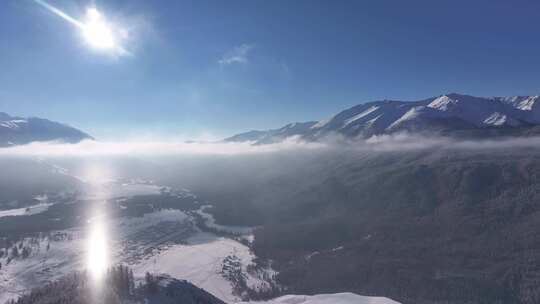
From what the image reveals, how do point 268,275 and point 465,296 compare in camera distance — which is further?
point 268,275

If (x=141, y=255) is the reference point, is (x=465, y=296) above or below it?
below

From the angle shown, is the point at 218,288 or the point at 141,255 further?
the point at 141,255

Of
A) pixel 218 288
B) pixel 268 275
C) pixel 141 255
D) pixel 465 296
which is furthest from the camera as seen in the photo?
pixel 141 255

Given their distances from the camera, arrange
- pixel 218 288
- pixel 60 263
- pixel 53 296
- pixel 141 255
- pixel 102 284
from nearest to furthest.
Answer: pixel 53 296
pixel 102 284
pixel 218 288
pixel 60 263
pixel 141 255

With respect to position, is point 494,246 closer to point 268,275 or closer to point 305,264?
point 305,264

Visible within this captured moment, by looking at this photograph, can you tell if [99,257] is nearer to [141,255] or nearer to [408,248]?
[141,255]

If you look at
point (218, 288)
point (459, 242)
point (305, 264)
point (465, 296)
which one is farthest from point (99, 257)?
point (459, 242)

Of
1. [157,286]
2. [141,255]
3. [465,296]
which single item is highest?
[157,286]

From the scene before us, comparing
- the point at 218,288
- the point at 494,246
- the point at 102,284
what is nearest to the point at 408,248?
the point at 494,246

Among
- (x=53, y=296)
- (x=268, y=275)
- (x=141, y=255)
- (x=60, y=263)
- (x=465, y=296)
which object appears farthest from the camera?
(x=141, y=255)
